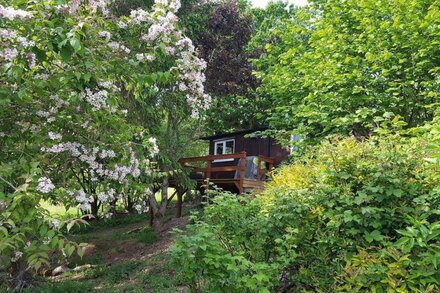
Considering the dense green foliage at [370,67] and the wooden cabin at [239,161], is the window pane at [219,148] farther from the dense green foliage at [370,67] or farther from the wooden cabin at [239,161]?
the dense green foliage at [370,67]

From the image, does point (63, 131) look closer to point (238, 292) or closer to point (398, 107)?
point (238, 292)

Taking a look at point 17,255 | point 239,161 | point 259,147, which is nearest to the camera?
point 17,255

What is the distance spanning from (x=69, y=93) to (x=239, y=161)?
29.3ft

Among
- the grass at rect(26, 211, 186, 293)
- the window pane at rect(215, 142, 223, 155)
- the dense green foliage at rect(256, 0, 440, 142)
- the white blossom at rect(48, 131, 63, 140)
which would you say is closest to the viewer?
the white blossom at rect(48, 131, 63, 140)

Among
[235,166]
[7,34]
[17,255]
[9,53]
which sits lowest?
[17,255]

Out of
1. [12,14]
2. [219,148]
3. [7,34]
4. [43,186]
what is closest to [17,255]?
[43,186]

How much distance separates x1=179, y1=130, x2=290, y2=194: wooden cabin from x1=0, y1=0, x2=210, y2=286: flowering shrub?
5.14 m

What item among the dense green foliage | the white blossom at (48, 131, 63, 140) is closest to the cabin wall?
the dense green foliage

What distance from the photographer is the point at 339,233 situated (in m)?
3.01

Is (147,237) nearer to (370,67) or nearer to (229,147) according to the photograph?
(229,147)

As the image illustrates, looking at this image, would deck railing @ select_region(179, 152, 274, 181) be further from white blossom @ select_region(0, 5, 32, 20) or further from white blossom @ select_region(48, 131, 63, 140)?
white blossom @ select_region(0, 5, 32, 20)

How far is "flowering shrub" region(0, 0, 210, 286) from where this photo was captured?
253 centimetres

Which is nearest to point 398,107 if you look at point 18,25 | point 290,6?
point 18,25

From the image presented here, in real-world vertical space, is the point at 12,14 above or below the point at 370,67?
below
